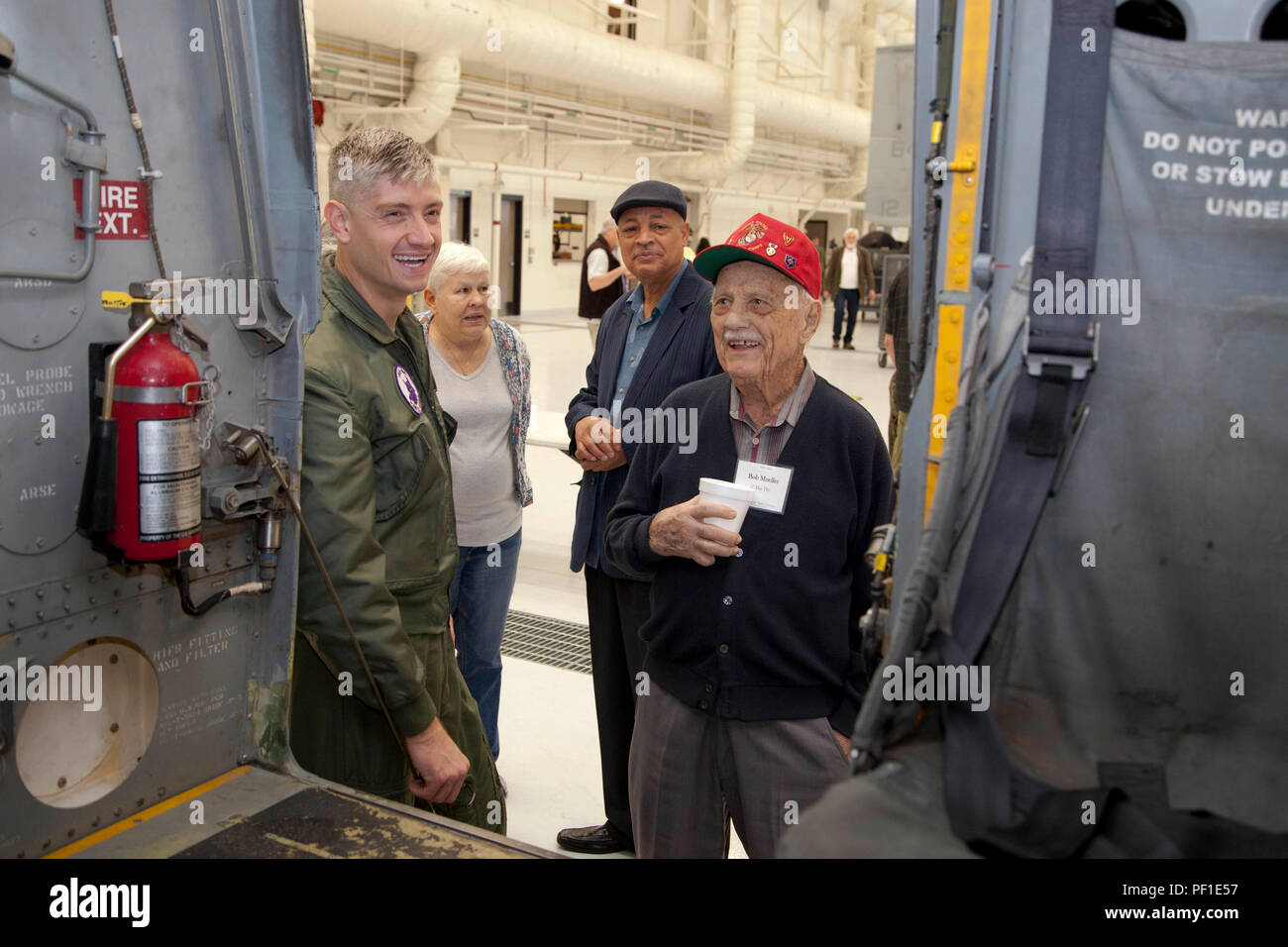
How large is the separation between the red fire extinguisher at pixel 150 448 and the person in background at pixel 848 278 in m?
12.3

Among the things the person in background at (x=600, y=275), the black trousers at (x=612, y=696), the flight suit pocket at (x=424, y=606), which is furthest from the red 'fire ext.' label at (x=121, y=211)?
the person in background at (x=600, y=275)

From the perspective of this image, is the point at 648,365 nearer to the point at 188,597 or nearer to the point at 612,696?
the point at 612,696

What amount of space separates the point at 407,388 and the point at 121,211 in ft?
2.09

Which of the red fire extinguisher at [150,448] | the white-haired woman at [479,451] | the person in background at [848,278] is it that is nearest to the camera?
the red fire extinguisher at [150,448]

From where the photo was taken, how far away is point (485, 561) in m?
3.28

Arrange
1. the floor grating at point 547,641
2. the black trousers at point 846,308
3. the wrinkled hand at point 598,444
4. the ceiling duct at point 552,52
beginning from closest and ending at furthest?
1. the wrinkled hand at point 598,444
2. the floor grating at point 547,641
3. the ceiling duct at point 552,52
4. the black trousers at point 846,308

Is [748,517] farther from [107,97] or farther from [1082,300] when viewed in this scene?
[107,97]

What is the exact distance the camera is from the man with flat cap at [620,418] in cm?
286

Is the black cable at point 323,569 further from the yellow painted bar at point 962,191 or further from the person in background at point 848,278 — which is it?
the person in background at point 848,278

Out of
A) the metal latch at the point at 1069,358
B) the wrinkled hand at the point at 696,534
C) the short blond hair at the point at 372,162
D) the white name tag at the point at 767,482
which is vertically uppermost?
the short blond hair at the point at 372,162

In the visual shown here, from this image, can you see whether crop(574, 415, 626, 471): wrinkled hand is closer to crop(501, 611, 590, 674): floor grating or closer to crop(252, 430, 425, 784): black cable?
crop(252, 430, 425, 784): black cable

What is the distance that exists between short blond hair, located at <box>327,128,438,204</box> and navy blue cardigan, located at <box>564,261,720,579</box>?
90 centimetres

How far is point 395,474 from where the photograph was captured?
2.15 metres

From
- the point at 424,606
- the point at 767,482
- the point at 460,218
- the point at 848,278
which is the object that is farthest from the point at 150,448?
the point at 460,218
